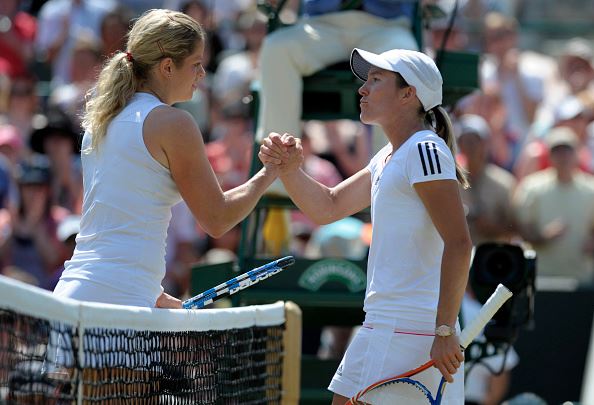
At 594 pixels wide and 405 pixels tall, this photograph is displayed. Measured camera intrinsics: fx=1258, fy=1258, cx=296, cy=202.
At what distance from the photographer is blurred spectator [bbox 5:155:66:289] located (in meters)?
9.66

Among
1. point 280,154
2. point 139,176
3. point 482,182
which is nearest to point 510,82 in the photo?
point 482,182

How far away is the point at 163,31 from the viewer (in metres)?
4.48

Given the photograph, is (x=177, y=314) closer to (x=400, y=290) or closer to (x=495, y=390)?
(x=400, y=290)

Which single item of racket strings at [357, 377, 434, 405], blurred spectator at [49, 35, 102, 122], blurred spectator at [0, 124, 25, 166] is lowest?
racket strings at [357, 377, 434, 405]

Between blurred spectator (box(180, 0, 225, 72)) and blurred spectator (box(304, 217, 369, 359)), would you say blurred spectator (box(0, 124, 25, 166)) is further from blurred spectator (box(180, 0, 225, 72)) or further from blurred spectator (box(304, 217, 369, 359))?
blurred spectator (box(304, 217, 369, 359))

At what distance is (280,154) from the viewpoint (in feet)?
15.7

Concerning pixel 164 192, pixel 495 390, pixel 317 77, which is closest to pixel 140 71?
pixel 164 192

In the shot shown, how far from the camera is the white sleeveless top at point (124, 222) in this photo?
4223 millimetres

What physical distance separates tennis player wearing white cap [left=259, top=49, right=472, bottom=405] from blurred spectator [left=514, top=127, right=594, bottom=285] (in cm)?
593

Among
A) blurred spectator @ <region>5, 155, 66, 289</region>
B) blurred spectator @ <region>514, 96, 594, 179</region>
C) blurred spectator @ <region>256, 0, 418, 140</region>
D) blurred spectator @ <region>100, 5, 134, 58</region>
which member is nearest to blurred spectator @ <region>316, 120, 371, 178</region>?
blurred spectator @ <region>514, 96, 594, 179</region>

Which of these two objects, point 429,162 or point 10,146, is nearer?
point 429,162

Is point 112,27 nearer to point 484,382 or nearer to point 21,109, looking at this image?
point 21,109

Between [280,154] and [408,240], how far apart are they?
2.42 ft

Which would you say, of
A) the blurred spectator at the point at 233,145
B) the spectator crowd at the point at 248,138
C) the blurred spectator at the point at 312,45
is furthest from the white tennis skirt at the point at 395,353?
the blurred spectator at the point at 233,145
